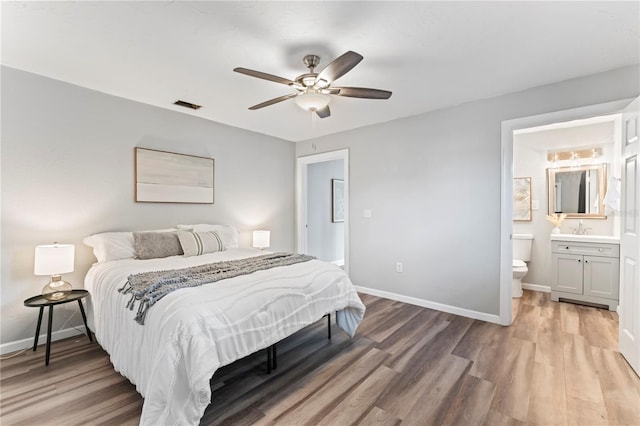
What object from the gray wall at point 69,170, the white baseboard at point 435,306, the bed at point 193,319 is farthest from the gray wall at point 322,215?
the bed at point 193,319

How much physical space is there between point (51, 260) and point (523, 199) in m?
5.74

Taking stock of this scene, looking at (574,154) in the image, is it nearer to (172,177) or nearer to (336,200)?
(336,200)

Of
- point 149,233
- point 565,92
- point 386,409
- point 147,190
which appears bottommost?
point 386,409

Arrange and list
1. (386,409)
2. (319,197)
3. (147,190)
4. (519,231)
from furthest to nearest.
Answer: (319,197)
(519,231)
(147,190)
(386,409)

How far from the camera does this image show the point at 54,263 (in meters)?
2.33

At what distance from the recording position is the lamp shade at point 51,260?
7.55 ft

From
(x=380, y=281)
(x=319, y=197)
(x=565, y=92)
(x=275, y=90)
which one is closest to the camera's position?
(x=565, y=92)

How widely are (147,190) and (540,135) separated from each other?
5438 millimetres

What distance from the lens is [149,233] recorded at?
9.79 feet

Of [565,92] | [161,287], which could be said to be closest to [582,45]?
[565,92]

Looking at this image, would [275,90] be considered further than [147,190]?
No

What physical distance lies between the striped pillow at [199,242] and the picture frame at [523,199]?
4.37 meters

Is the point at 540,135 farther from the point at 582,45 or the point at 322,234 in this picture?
the point at 322,234

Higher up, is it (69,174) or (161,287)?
(69,174)
